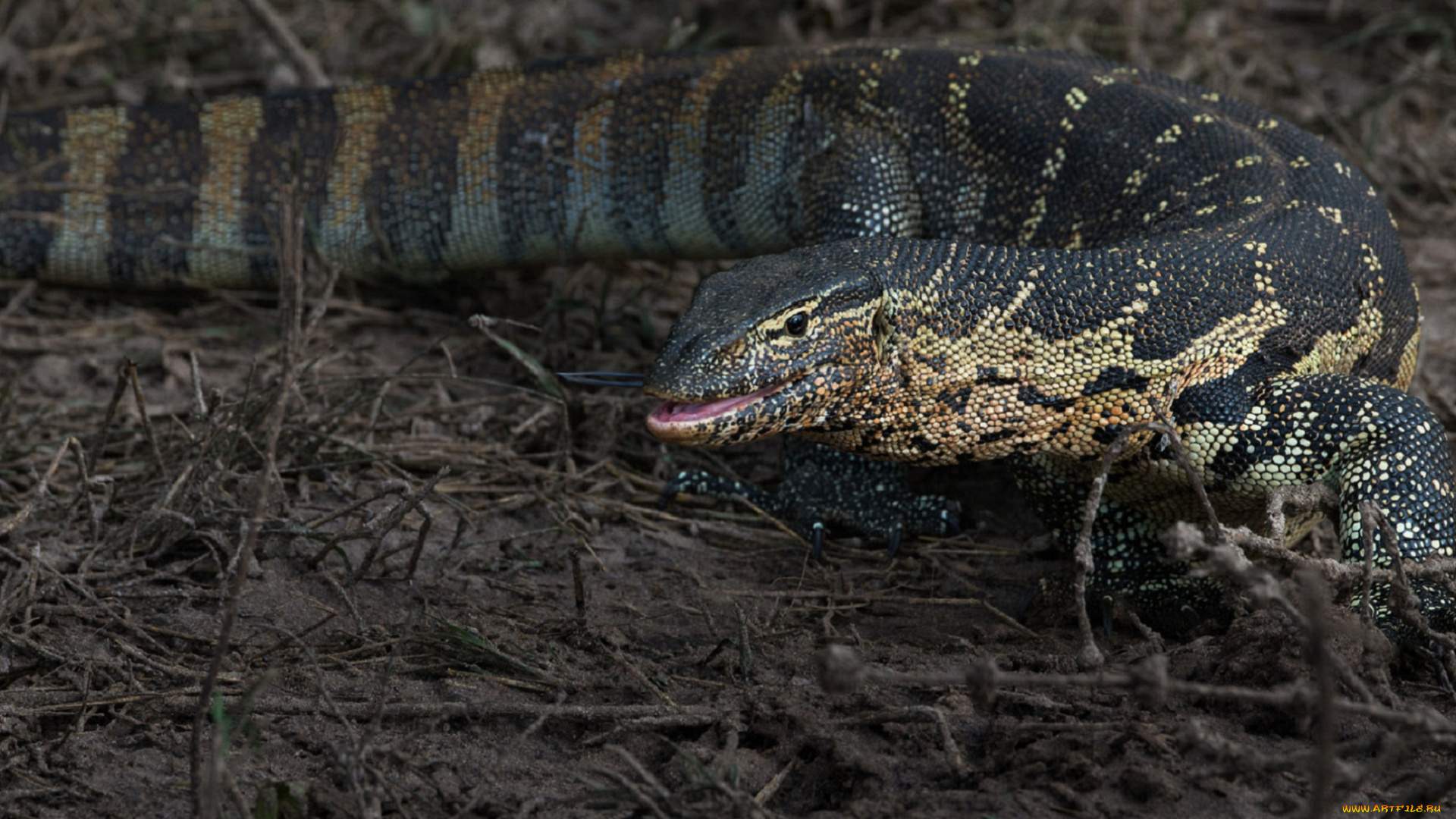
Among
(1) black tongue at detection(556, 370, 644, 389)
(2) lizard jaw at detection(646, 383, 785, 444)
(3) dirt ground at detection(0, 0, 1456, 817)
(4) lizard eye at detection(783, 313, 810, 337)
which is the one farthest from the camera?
(1) black tongue at detection(556, 370, 644, 389)

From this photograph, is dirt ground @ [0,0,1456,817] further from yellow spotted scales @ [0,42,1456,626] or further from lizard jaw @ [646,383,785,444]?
Result: lizard jaw @ [646,383,785,444]

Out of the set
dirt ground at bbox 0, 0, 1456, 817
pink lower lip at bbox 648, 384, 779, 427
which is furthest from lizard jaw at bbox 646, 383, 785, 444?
dirt ground at bbox 0, 0, 1456, 817

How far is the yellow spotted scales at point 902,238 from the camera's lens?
13.3 ft

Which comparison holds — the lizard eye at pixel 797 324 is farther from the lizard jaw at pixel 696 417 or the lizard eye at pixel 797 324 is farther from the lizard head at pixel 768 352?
the lizard jaw at pixel 696 417

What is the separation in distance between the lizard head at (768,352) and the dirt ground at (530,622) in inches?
26.6

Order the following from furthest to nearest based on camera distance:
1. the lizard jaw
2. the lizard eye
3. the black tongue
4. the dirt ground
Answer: the black tongue < the lizard eye < the lizard jaw < the dirt ground

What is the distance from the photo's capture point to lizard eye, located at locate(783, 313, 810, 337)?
12.6 feet

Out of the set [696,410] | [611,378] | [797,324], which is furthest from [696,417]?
[611,378]

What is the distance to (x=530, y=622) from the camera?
4.24 m

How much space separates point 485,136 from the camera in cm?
670

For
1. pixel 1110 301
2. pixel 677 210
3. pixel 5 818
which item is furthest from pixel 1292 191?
pixel 5 818

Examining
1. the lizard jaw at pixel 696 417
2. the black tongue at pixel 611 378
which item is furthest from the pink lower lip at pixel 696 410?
the black tongue at pixel 611 378

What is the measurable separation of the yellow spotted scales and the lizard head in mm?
10

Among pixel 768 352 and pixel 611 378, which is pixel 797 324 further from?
pixel 611 378
